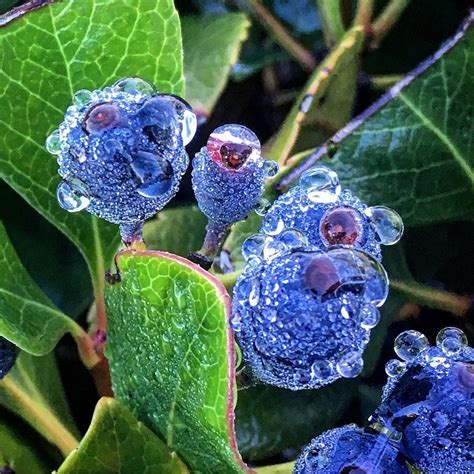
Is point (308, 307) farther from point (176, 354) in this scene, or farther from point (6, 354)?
point (6, 354)

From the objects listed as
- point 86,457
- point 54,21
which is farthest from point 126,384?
point 54,21

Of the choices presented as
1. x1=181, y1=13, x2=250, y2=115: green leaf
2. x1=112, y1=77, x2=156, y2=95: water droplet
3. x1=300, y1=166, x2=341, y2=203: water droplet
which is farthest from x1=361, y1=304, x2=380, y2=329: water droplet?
x1=181, y1=13, x2=250, y2=115: green leaf

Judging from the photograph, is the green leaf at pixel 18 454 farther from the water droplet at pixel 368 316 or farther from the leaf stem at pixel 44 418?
the water droplet at pixel 368 316

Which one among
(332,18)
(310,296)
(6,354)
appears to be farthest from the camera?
(332,18)

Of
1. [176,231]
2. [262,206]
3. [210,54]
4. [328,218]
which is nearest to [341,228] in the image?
[328,218]

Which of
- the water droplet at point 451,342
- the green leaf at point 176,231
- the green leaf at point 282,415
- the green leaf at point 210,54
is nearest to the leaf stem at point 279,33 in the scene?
the green leaf at point 210,54
